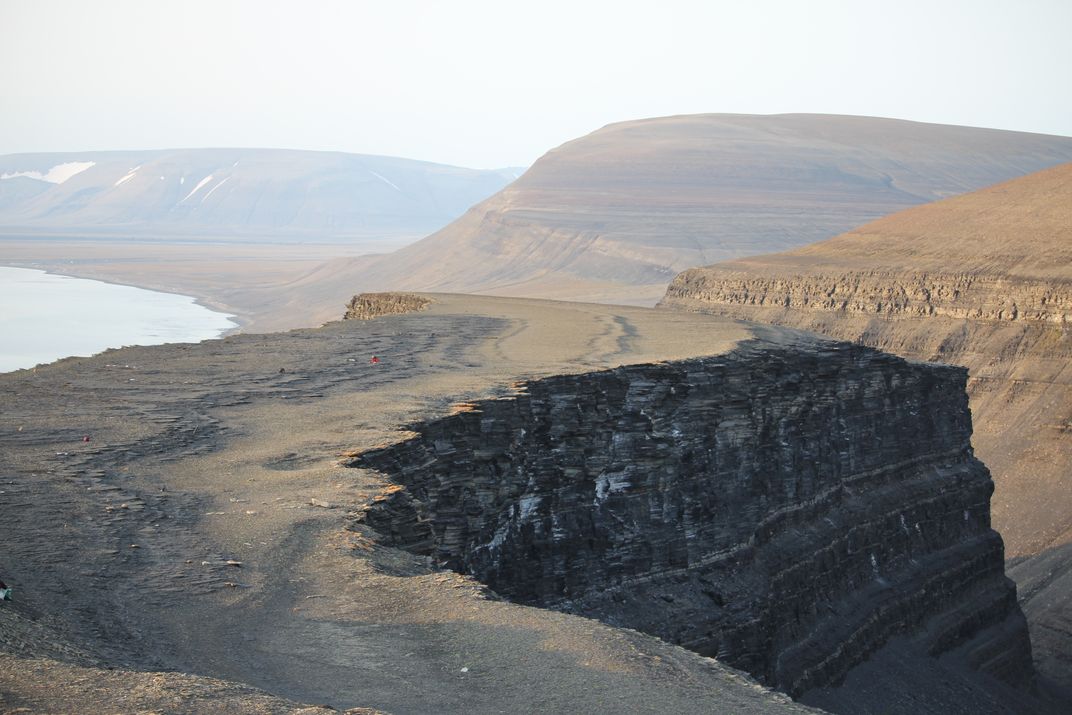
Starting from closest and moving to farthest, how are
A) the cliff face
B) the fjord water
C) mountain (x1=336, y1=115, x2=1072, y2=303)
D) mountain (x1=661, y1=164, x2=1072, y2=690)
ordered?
the cliff face, mountain (x1=661, y1=164, x2=1072, y2=690), the fjord water, mountain (x1=336, y1=115, x2=1072, y2=303)

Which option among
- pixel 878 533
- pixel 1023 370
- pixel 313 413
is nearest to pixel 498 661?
pixel 313 413

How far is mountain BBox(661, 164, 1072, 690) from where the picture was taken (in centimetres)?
4041

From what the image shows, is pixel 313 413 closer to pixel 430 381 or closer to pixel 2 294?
pixel 430 381

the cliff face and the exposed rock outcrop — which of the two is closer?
the cliff face

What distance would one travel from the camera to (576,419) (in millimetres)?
21562

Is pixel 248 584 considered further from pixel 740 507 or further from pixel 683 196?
pixel 683 196

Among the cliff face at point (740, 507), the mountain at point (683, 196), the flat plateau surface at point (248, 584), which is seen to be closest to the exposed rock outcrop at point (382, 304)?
the cliff face at point (740, 507)

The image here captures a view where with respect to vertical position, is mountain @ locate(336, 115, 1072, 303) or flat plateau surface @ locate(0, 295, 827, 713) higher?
mountain @ locate(336, 115, 1072, 303)

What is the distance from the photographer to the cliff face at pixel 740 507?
64.0 ft

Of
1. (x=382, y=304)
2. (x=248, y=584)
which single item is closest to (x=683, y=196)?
(x=382, y=304)

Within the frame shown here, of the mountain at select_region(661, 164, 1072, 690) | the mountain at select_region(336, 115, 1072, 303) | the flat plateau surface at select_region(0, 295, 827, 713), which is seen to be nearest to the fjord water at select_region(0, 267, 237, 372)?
the mountain at select_region(336, 115, 1072, 303)

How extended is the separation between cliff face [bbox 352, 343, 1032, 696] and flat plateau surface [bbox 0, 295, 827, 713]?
1.25 meters

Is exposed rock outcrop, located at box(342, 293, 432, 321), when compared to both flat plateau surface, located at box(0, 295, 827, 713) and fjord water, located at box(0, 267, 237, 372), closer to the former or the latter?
fjord water, located at box(0, 267, 237, 372)

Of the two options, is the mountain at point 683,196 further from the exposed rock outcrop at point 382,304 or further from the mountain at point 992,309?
the exposed rock outcrop at point 382,304
